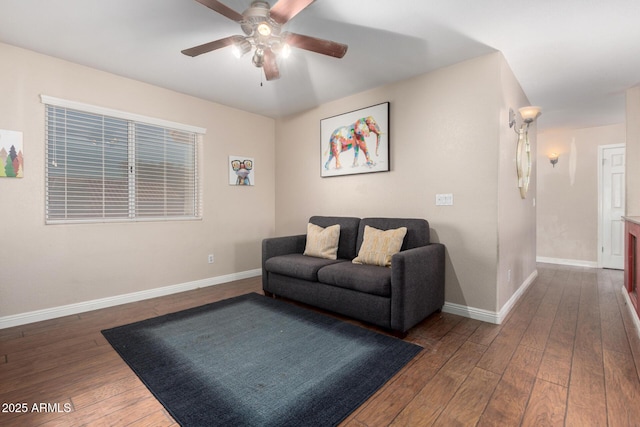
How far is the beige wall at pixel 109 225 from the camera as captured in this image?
2.68 m

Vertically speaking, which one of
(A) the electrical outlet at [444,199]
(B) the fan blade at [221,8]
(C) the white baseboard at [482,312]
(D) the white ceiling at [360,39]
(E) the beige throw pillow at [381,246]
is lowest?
(C) the white baseboard at [482,312]

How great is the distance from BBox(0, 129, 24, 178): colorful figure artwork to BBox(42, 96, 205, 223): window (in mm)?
191

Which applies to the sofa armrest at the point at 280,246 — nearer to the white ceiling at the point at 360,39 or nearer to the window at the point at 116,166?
the window at the point at 116,166

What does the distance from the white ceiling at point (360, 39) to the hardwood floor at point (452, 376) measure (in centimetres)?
241

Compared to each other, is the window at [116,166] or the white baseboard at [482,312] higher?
the window at [116,166]

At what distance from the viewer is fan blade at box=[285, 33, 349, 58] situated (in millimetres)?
2092

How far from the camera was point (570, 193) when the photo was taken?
17.3ft

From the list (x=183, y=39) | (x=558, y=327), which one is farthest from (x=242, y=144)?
(x=558, y=327)

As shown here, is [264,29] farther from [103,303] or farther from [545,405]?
[103,303]

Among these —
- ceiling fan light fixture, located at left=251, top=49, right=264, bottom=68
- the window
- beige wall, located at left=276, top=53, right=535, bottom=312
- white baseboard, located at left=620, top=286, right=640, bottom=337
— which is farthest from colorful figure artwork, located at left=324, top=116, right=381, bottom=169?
white baseboard, located at left=620, top=286, right=640, bottom=337

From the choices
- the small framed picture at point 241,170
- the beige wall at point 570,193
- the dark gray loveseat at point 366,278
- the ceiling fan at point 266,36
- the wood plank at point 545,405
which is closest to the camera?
the wood plank at point 545,405

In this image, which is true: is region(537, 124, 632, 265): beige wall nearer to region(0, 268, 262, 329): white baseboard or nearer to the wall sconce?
the wall sconce

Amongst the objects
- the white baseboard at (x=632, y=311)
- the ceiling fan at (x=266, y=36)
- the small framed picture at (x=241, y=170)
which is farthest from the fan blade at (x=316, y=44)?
the white baseboard at (x=632, y=311)

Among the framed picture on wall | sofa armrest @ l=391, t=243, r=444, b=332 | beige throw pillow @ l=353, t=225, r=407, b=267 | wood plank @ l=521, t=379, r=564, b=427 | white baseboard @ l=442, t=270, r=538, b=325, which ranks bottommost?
wood plank @ l=521, t=379, r=564, b=427
